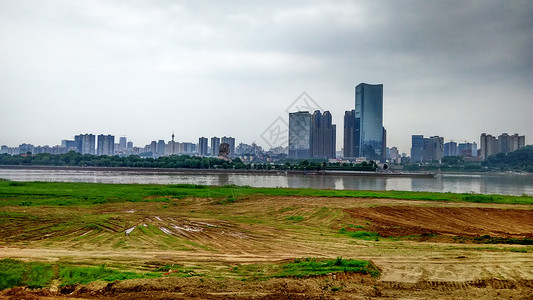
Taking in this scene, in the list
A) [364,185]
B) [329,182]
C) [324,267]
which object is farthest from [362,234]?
[329,182]

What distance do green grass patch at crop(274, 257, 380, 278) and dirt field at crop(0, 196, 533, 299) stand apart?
0.28m

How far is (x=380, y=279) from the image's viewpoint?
27.2ft

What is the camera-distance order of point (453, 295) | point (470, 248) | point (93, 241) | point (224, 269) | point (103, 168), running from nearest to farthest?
1. point (453, 295)
2. point (224, 269)
3. point (470, 248)
4. point (93, 241)
5. point (103, 168)

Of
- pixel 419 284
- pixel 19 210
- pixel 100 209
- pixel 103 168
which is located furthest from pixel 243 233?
pixel 103 168

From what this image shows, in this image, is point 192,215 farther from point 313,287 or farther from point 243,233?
point 313,287

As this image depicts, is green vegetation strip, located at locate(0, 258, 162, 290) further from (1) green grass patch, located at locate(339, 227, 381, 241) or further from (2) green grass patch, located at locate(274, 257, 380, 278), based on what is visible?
(1) green grass patch, located at locate(339, 227, 381, 241)

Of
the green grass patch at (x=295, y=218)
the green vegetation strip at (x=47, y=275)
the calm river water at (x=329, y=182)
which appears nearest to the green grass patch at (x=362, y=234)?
the green grass patch at (x=295, y=218)

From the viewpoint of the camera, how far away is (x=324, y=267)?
8.85 meters

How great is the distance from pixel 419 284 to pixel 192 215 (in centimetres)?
1324

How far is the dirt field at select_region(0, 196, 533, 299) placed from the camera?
7605 mm

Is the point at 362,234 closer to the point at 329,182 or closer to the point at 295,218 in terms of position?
the point at 295,218

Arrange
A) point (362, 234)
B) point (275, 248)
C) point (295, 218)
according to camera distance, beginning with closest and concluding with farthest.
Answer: point (275, 248) → point (362, 234) → point (295, 218)

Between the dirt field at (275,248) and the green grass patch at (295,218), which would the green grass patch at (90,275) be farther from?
the green grass patch at (295,218)

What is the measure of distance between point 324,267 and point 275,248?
9.59ft
